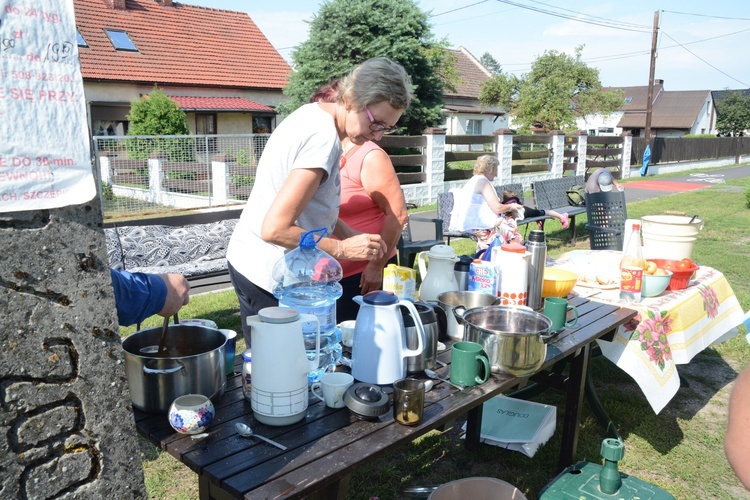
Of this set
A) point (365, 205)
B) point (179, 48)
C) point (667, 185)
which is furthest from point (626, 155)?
point (365, 205)

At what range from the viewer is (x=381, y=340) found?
72.6 inches

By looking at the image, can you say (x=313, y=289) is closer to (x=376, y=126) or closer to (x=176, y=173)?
(x=376, y=126)

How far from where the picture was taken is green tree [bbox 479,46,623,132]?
25250 millimetres

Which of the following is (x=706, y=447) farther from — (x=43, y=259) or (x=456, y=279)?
(x=43, y=259)

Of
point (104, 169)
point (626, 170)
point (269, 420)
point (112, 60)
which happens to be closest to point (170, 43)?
point (112, 60)

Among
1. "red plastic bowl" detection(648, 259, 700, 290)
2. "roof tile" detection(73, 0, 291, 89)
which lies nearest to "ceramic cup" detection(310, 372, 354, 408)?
"red plastic bowl" detection(648, 259, 700, 290)

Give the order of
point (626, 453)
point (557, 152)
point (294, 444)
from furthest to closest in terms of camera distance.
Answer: point (557, 152) < point (626, 453) < point (294, 444)

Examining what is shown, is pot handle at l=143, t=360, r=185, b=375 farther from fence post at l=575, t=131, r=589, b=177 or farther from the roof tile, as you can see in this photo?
the roof tile

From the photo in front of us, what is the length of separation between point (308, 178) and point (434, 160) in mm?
11099

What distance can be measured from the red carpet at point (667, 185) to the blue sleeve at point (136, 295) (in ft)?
57.8

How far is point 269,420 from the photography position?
1.62 m

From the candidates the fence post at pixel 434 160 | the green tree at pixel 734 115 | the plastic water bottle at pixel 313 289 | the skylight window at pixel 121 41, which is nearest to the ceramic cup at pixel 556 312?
the plastic water bottle at pixel 313 289

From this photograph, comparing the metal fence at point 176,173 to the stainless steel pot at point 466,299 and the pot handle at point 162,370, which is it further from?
the pot handle at point 162,370

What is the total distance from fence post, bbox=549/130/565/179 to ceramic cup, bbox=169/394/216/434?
1637 cm
